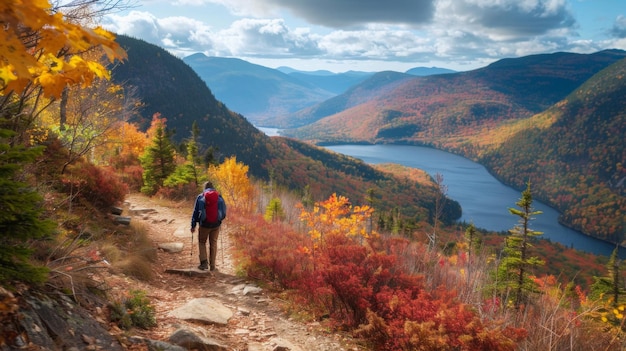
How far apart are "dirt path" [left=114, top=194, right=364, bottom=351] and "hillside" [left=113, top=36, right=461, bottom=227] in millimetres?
97812

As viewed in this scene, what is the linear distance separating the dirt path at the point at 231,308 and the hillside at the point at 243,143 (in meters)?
97.8

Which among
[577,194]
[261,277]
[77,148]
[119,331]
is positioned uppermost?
[77,148]

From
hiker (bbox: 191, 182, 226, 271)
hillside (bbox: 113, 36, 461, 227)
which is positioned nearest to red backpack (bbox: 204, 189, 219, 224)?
hiker (bbox: 191, 182, 226, 271)

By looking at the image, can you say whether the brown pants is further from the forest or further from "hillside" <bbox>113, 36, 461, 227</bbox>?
"hillside" <bbox>113, 36, 461, 227</bbox>

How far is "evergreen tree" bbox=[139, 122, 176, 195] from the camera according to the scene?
17359mm

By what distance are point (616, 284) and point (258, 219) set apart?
887 inches

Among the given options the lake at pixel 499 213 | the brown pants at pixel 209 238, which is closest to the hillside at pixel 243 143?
the lake at pixel 499 213

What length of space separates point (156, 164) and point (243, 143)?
377ft

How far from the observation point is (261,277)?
827 cm

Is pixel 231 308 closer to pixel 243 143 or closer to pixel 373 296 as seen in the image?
pixel 373 296

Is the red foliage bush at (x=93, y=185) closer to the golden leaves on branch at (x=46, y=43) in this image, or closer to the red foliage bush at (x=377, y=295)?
the red foliage bush at (x=377, y=295)

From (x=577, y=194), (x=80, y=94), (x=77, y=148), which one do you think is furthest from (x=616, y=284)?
(x=577, y=194)

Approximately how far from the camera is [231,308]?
6.56 metres

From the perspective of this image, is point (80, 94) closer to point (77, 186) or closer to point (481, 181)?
point (77, 186)
